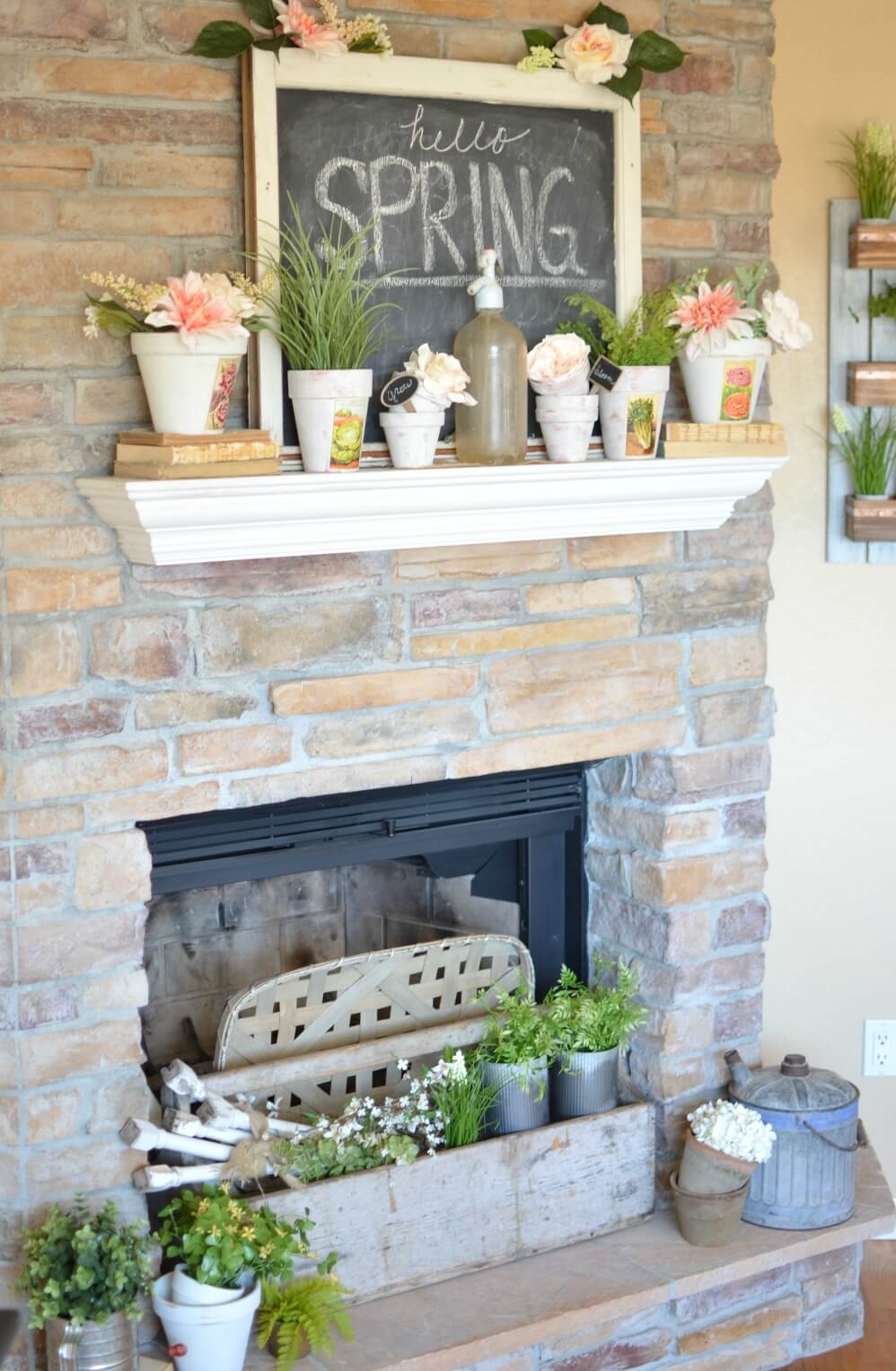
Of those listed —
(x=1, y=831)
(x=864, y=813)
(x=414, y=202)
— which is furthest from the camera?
(x=864, y=813)

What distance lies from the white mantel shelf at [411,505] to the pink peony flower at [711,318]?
0.17 meters

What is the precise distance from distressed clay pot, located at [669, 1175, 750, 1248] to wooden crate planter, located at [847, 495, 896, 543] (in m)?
1.12

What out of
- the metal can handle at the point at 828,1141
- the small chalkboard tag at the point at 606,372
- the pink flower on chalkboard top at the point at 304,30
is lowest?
the metal can handle at the point at 828,1141

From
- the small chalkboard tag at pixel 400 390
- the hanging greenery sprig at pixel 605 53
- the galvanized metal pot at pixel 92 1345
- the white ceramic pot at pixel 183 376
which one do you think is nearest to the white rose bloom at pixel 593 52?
the hanging greenery sprig at pixel 605 53

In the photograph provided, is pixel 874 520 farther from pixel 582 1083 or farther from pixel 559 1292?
pixel 559 1292

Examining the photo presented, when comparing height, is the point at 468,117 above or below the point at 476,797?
above

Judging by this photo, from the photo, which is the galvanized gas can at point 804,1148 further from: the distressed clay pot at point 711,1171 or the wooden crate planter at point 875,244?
the wooden crate planter at point 875,244

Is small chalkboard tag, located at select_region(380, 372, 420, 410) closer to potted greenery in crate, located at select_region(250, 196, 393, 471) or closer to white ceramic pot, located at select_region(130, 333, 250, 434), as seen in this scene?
potted greenery in crate, located at select_region(250, 196, 393, 471)

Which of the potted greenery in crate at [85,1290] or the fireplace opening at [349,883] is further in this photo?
the fireplace opening at [349,883]

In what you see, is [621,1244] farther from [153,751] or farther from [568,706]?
[153,751]

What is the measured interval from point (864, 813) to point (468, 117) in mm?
1459

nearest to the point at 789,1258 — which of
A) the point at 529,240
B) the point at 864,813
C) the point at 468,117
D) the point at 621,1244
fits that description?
the point at 621,1244

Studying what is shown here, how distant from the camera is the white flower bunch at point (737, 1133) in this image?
2.46m

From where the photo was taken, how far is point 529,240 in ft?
7.52
